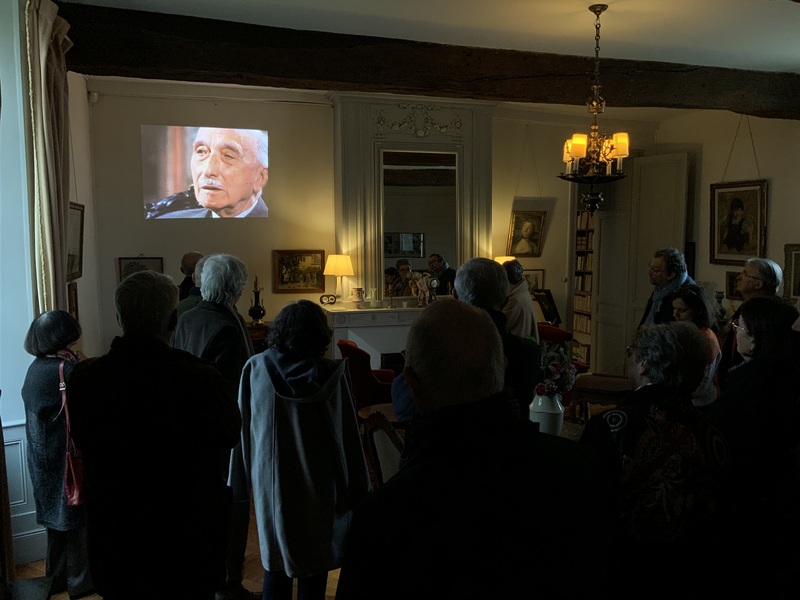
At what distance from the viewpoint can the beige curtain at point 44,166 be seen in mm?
3412

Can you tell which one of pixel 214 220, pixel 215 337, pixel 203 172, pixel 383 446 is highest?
pixel 203 172

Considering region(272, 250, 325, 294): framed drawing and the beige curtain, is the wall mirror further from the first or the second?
the beige curtain

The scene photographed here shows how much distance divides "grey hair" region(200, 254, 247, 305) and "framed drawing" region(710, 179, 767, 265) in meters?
6.39

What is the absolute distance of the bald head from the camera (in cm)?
114

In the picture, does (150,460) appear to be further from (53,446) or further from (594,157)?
(594,157)

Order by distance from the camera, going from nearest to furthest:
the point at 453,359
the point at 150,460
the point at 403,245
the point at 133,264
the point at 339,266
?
1. the point at 453,359
2. the point at 150,460
3. the point at 133,264
4. the point at 339,266
5. the point at 403,245

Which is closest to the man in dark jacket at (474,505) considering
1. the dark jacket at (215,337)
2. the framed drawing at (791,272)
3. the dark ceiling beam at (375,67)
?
the dark jacket at (215,337)

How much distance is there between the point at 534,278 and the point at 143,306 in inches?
285

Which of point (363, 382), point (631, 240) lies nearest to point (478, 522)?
point (363, 382)

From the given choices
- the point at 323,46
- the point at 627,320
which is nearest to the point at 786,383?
the point at 323,46

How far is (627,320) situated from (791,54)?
3.93m

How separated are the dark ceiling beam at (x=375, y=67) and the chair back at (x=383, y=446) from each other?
3105mm

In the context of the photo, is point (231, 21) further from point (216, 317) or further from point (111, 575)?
point (111, 575)

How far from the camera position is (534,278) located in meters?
8.66
